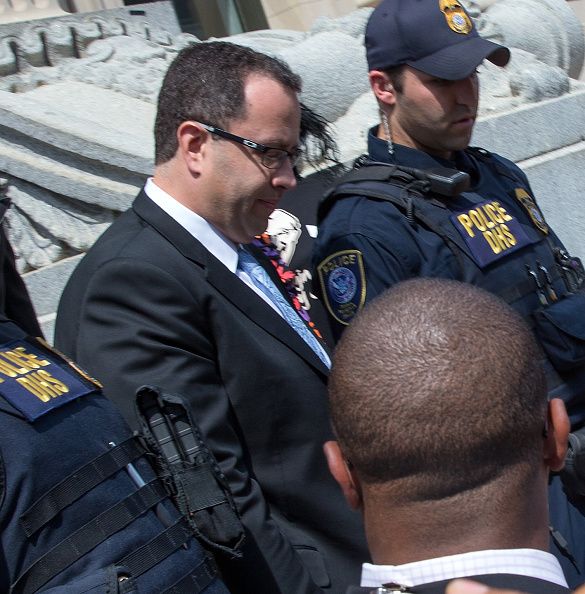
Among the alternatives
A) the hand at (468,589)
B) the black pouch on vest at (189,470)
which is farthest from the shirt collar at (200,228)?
the hand at (468,589)

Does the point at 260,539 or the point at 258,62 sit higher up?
the point at 258,62

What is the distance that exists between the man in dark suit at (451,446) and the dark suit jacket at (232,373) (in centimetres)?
69

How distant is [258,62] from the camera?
219 centimetres

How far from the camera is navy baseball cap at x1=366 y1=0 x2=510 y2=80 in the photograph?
2406mm

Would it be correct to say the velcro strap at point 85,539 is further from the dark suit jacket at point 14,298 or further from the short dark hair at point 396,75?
the short dark hair at point 396,75

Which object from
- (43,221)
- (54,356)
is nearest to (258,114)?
(54,356)

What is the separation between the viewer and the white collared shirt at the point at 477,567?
1137 millimetres

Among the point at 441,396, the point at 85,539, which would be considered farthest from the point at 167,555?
the point at 441,396

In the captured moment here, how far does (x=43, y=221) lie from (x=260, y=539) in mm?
2420

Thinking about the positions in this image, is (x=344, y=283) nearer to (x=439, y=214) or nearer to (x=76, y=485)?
(x=439, y=214)

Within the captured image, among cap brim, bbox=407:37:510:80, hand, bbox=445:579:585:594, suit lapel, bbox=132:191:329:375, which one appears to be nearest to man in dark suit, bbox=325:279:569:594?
hand, bbox=445:579:585:594

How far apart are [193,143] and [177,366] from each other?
1.72 feet

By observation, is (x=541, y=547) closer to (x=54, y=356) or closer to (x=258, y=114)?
(x=54, y=356)

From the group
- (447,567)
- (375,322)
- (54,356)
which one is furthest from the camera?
(54,356)
